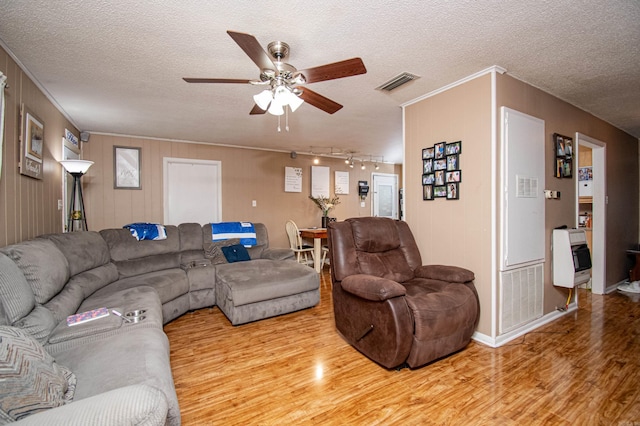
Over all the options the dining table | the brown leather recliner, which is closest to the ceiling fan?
the brown leather recliner

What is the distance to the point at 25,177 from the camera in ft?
7.79

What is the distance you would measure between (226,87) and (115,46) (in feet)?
2.99

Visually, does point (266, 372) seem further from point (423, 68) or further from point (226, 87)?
point (423, 68)

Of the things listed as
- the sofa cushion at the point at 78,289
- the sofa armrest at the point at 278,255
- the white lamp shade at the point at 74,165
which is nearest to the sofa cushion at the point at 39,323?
the sofa cushion at the point at 78,289

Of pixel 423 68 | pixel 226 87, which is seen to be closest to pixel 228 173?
pixel 226 87

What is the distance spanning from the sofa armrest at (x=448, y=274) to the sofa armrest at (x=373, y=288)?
590 mm

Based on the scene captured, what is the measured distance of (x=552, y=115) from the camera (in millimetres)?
2996

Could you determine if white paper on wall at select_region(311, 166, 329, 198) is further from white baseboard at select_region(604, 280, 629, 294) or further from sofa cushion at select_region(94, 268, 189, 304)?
white baseboard at select_region(604, 280, 629, 294)

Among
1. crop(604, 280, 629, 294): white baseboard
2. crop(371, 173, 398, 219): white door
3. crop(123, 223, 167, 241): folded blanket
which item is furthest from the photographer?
crop(371, 173, 398, 219): white door

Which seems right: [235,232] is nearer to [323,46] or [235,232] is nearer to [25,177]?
[25,177]

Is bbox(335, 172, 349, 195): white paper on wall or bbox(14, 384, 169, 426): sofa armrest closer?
bbox(14, 384, 169, 426): sofa armrest

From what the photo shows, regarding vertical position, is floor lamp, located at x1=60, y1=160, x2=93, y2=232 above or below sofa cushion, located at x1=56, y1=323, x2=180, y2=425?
above

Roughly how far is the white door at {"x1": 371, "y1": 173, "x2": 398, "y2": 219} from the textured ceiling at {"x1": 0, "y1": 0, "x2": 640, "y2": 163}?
3743 mm

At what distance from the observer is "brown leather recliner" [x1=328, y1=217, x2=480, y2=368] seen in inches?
79.3
